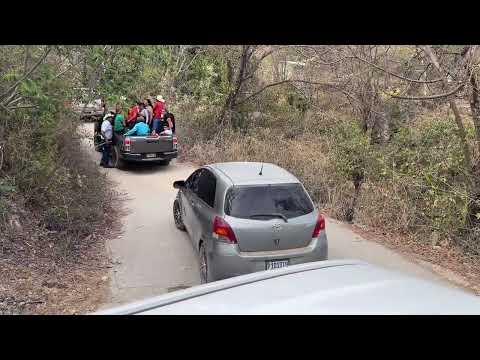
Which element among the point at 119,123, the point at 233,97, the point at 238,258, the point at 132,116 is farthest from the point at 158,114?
the point at 238,258

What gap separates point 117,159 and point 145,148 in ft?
4.74

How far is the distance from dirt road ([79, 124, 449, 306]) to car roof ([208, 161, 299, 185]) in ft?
5.70

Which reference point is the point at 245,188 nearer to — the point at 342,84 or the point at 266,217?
the point at 266,217

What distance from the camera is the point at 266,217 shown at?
6.40 meters

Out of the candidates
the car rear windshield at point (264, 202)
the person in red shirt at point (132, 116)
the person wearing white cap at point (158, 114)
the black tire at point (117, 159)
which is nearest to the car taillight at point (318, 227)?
the car rear windshield at point (264, 202)

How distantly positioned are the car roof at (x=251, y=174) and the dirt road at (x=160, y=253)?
174cm

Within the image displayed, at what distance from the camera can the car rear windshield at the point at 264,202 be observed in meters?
6.44

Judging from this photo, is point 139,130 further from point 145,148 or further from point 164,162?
point 164,162

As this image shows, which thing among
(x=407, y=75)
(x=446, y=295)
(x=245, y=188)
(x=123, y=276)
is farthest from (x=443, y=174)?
(x=446, y=295)

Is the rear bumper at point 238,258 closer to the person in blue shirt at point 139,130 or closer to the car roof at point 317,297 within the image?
the car roof at point 317,297

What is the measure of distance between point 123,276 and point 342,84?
10.1 metres

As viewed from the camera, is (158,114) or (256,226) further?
(158,114)

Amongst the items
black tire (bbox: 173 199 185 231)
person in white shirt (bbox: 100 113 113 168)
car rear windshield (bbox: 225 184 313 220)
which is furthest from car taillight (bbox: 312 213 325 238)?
A: person in white shirt (bbox: 100 113 113 168)

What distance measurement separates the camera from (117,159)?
15469 millimetres
